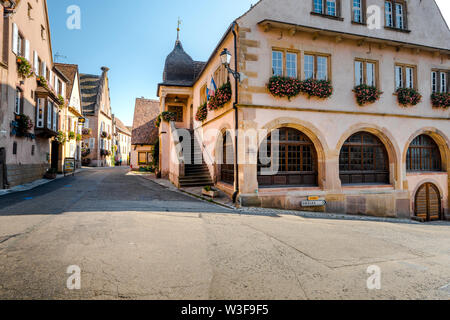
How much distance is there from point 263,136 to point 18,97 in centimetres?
1320

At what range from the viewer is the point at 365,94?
35.4ft

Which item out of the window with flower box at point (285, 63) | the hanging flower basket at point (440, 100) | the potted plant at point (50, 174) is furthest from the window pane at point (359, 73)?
the potted plant at point (50, 174)

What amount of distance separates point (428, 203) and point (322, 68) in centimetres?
921

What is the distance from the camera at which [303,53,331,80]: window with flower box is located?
1060 centimetres

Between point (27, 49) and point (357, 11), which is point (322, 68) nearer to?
point (357, 11)

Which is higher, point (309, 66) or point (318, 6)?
point (318, 6)

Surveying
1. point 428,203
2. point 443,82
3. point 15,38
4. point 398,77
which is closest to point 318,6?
point 398,77

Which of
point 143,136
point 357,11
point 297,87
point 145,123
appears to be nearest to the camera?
point 297,87

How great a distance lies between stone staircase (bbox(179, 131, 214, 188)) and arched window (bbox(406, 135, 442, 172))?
10761mm

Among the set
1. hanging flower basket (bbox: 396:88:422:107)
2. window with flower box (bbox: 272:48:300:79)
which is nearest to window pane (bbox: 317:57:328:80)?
window with flower box (bbox: 272:48:300:79)

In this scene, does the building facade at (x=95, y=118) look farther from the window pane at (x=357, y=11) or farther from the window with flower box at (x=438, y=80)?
the window with flower box at (x=438, y=80)

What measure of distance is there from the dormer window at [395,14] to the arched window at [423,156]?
5.99m

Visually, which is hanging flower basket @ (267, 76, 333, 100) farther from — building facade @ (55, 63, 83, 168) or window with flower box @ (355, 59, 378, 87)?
building facade @ (55, 63, 83, 168)
